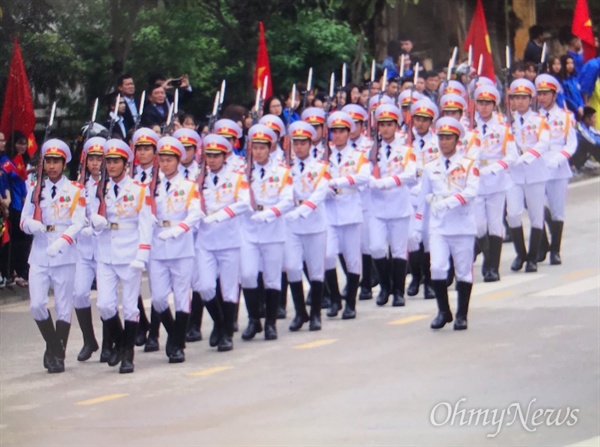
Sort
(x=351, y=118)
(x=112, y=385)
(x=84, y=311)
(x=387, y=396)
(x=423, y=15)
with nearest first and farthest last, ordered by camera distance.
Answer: (x=387, y=396)
(x=112, y=385)
(x=84, y=311)
(x=351, y=118)
(x=423, y=15)

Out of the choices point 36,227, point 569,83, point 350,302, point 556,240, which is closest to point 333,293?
point 350,302

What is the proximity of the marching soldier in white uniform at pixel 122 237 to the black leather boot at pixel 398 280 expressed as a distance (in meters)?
3.18

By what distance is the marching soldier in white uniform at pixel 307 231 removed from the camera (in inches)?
618

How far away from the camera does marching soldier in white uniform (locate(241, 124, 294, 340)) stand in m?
15.3

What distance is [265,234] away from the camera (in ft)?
50.2

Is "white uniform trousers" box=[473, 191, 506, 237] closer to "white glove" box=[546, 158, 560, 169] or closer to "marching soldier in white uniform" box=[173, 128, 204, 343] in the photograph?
"white glove" box=[546, 158, 560, 169]

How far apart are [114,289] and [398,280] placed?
338 centimetres

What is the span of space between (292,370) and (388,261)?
3.36m

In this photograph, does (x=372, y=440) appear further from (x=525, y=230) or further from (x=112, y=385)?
(x=525, y=230)

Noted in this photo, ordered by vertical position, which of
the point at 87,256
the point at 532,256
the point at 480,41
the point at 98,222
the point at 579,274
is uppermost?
the point at 480,41

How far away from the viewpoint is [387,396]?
488 inches

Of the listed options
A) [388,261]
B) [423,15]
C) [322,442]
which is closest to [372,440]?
[322,442]

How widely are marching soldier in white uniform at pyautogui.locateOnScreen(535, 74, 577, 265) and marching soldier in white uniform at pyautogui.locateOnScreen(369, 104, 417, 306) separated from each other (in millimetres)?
2564

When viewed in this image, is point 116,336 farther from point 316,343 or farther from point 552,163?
point 552,163
